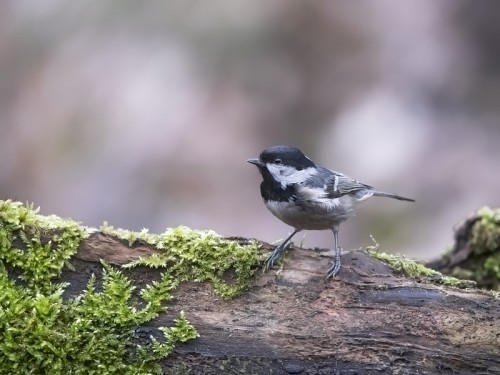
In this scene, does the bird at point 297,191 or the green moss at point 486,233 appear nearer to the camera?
the bird at point 297,191

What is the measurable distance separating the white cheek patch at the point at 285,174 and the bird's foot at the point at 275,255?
737 mm

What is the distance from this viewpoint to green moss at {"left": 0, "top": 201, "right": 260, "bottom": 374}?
3221 mm

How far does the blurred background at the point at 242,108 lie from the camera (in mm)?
9398

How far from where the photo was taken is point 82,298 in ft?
11.1

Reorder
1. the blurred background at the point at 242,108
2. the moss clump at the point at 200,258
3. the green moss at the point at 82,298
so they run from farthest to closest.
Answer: the blurred background at the point at 242,108, the moss clump at the point at 200,258, the green moss at the point at 82,298

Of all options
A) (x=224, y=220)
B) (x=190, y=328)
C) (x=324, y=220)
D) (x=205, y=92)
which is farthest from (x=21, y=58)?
(x=190, y=328)

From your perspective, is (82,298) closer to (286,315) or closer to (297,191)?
(286,315)

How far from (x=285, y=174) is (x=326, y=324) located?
143cm

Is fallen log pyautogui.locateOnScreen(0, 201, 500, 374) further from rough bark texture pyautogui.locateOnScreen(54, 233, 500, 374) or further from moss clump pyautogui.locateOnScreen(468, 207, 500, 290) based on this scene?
moss clump pyautogui.locateOnScreen(468, 207, 500, 290)

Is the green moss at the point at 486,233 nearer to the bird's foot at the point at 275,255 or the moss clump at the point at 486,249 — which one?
the moss clump at the point at 486,249

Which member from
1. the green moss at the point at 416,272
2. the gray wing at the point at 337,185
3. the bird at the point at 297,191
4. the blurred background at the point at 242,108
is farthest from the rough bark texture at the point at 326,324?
the blurred background at the point at 242,108

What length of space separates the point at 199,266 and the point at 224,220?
585 centimetres

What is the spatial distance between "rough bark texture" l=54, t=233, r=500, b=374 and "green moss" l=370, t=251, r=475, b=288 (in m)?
0.17

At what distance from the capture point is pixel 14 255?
3.41 metres
